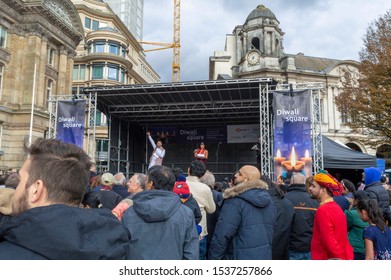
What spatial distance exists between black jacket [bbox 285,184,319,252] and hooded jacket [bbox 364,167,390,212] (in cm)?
146

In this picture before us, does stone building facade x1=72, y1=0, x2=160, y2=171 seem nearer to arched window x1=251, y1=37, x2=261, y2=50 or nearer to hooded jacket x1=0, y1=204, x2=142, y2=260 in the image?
arched window x1=251, y1=37, x2=261, y2=50

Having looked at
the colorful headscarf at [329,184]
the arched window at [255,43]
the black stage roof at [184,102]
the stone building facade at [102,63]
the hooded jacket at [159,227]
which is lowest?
the hooded jacket at [159,227]

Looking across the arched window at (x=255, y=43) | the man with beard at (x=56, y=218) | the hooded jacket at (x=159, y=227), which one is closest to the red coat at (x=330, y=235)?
the hooded jacket at (x=159, y=227)

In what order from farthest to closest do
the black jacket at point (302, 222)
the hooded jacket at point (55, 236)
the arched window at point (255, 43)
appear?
1. the arched window at point (255, 43)
2. the black jacket at point (302, 222)
3. the hooded jacket at point (55, 236)

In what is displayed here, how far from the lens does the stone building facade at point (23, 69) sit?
22.0 m

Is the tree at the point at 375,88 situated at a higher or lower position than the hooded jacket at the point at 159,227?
higher

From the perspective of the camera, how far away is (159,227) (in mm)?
2373

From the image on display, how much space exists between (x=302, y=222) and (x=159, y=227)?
7.85 ft

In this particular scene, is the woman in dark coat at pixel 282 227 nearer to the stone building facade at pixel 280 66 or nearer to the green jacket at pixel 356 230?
the green jacket at pixel 356 230

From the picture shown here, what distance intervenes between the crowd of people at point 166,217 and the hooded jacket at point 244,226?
10 mm

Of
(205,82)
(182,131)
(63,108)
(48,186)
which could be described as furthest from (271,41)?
(48,186)

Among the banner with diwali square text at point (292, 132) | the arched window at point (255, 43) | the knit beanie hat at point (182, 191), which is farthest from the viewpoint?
the arched window at point (255, 43)

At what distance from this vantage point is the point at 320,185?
3188mm

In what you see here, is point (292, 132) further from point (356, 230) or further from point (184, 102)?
point (356, 230)
